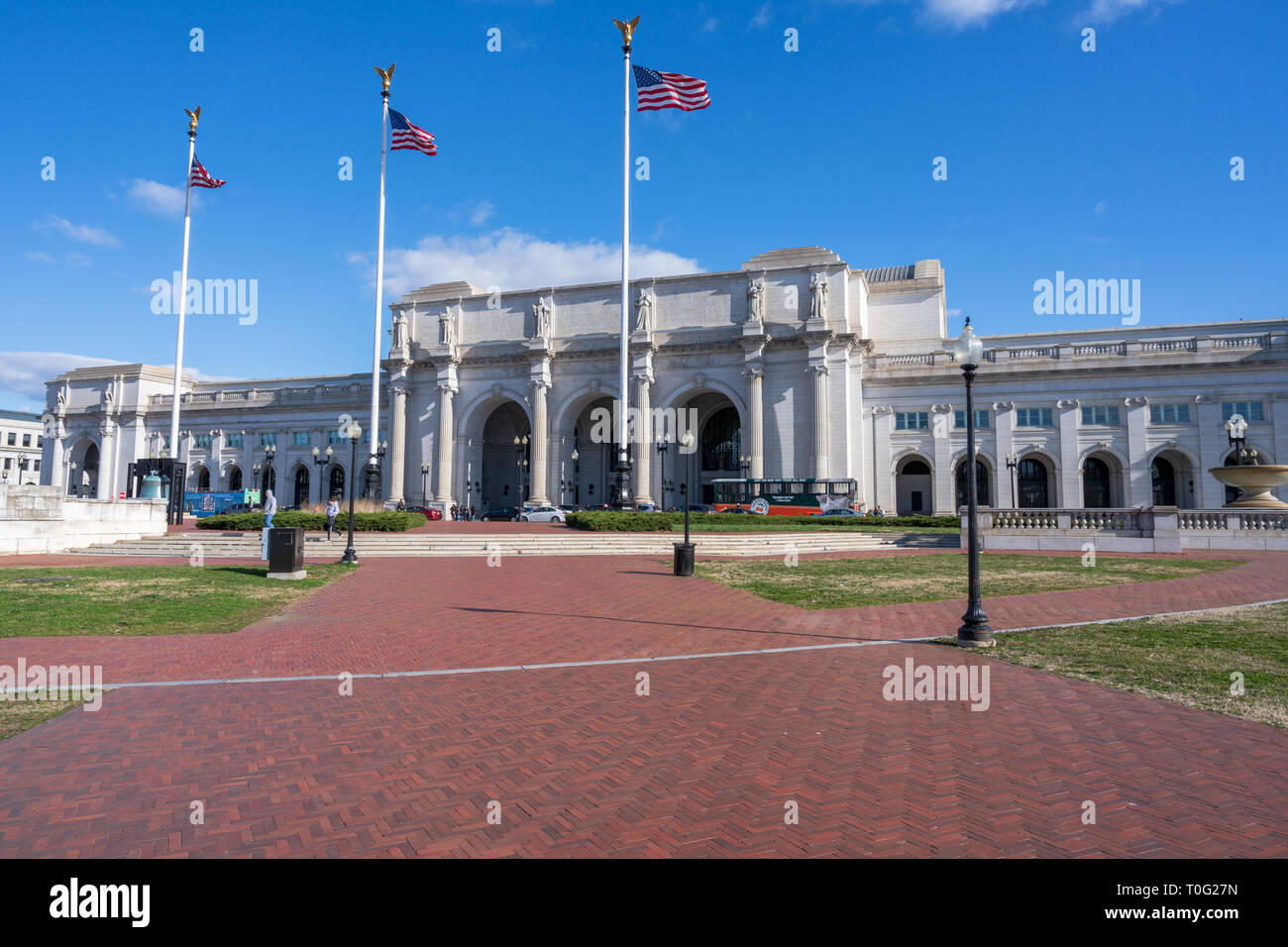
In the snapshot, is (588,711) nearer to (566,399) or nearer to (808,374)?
(808,374)

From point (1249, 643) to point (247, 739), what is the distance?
1228cm

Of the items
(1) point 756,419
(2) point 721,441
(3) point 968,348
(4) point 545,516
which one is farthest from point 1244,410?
(3) point 968,348

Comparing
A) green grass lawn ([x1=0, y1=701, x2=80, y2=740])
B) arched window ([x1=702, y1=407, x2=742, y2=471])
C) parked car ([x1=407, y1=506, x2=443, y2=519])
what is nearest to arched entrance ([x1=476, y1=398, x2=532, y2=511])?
parked car ([x1=407, y1=506, x2=443, y2=519])

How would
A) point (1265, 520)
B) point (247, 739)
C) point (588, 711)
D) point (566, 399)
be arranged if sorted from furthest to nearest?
point (566, 399) < point (1265, 520) < point (588, 711) < point (247, 739)

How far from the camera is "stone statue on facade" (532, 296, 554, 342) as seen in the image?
213ft

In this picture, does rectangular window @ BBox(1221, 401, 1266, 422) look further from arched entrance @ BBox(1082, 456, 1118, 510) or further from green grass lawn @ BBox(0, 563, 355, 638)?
green grass lawn @ BBox(0, 563, 355, 638)

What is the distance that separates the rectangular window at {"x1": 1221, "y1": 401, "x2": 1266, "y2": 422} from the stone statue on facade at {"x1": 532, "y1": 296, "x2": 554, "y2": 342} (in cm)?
5360

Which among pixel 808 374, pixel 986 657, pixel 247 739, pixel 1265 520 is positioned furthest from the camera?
pixel 808 374

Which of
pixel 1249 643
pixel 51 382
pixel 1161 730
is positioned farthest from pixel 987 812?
pixel 51 382

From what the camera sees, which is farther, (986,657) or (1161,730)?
(986,657)

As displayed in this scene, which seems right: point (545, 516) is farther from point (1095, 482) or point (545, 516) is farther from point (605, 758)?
point (1095, 482)

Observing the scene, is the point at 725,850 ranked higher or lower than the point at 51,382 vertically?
lower

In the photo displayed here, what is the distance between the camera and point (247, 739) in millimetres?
6066
